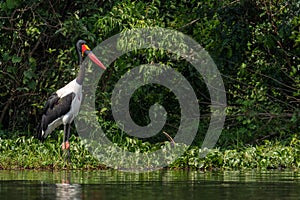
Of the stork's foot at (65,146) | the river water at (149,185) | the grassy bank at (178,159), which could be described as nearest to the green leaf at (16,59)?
the grassy bank at (178,159)

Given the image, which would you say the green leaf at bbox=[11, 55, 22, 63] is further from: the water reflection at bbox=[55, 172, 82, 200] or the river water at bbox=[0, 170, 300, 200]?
the water reflection at bbox=[55, 172, 82, 200]

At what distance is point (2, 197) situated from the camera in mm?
7609

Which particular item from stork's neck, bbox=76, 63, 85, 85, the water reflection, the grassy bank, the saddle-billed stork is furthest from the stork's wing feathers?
the water reflection

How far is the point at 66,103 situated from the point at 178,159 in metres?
2.22

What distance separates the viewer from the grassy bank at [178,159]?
1214 cm

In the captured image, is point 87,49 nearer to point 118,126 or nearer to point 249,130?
point 118,126

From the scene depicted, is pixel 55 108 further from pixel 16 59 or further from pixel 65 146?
pixel 16 59

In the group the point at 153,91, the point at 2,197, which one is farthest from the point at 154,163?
the point at 2,197

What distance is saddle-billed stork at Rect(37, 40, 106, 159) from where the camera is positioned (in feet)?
44.4

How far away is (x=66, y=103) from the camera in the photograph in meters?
13.6

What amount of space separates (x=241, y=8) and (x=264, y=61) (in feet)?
3.66

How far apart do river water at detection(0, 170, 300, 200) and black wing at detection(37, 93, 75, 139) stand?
2.11 meters

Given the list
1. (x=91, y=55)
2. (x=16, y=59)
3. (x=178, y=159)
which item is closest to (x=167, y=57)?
(x=91, y=55)

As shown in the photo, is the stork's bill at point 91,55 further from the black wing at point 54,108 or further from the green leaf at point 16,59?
the green leaf at point 16,59
